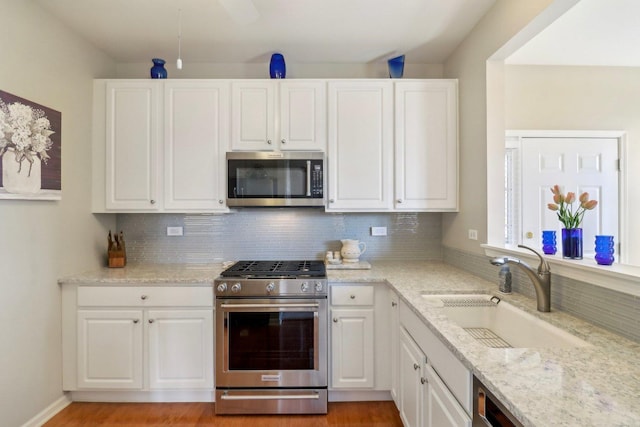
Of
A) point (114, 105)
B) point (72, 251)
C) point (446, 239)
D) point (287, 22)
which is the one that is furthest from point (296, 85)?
point (72, 251)

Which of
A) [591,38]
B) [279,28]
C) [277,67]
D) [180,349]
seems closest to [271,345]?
[180,349]

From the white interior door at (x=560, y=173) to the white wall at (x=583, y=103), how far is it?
0.40ft

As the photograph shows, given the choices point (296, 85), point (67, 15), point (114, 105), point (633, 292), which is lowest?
point (633, 292)

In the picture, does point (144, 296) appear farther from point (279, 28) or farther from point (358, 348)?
point (279, 28)

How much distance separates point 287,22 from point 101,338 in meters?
2.51

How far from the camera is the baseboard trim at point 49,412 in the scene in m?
2.02

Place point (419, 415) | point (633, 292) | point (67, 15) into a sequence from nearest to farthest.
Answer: point (633, 292) → point (419, 415) → point (67, 15)

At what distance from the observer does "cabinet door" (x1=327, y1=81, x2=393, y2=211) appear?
2557mm

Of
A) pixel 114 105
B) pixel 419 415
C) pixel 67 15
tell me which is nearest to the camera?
pixel 419 415

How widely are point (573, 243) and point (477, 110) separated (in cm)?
113

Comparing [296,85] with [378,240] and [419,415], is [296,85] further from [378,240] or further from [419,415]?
[419,415]

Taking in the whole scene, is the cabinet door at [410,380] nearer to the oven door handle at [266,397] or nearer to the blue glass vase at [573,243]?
the oven door handle at [266,397]

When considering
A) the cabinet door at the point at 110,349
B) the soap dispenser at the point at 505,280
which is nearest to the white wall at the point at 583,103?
the soap dispenser at the point at 505,280

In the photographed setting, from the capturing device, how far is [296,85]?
8.35ft
